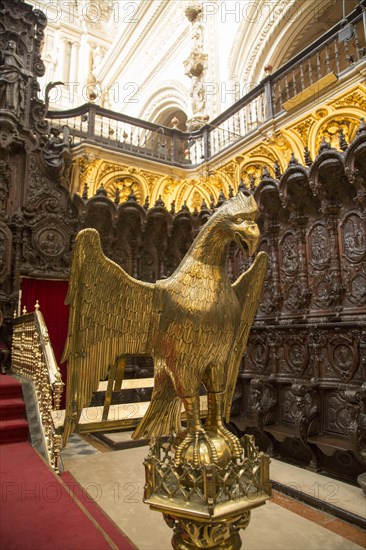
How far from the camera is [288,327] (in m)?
5.19

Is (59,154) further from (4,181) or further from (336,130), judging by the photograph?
(336,130)

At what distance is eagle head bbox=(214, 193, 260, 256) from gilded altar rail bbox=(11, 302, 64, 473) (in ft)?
6.06

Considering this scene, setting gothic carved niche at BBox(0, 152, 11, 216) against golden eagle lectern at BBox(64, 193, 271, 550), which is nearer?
golden eagle lectern at BBox(64, 193, 271, 550)

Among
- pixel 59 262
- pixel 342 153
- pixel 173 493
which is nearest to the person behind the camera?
pixel 173 493

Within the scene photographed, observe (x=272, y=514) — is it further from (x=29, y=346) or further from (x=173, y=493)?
(x=29, y=346)

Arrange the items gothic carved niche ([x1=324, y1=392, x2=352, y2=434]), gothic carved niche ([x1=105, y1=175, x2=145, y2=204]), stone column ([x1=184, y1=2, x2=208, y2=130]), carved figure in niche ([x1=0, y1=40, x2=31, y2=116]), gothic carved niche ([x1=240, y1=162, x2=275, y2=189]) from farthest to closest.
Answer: stone column ([x1=184, y1=2, x2=208, y2=130]), gothic carved niche ([x1=105, y1=175, x2=145, y2=204]), carved figure in niche ([x1=0, y1=40, x2=31, y2=116]), gothic carved niche ([x1=240, y1=162, x2=275, y2=189]), gothic carved niche ([x1=324, y1=392, x2=352, y2=434])

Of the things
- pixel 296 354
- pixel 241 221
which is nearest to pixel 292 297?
pixel 296 354

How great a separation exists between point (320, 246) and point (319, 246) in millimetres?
15

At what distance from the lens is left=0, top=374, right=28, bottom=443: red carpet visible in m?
3.05

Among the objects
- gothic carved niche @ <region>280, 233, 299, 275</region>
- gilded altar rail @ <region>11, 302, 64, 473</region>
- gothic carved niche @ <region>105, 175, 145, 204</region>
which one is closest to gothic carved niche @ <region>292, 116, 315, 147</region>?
gothic carved niche @ <region>280, 233, 299, 275</region>

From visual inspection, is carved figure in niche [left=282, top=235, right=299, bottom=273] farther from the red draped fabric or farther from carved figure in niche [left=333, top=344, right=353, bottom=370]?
the red draped fabric

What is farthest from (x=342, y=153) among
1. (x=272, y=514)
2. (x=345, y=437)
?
(x=272, y=514)

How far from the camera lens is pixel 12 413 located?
3.30 metres

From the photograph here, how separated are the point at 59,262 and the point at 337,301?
455cm
